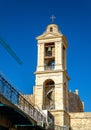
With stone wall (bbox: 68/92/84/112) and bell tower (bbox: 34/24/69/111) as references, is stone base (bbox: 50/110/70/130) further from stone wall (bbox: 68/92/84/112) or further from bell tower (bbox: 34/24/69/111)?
stone wall (bbox: 68/92/84/112)

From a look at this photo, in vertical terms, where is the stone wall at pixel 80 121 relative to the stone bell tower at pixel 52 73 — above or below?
below

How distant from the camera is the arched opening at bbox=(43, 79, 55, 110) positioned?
40.2 m

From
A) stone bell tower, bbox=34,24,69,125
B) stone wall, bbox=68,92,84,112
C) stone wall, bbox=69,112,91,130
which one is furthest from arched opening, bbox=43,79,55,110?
stone wall, bbox=68,92,84,112

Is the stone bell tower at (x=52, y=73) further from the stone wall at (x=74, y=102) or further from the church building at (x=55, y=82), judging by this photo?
the stone wall at (x=74, y=102)

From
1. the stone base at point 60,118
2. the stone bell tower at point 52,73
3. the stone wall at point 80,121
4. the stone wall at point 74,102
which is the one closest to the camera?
the stone base at point 60,118

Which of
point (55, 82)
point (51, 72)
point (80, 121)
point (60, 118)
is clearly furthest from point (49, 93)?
point (80, 121)

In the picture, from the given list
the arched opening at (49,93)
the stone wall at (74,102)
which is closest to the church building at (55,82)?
the arched opening at (49,93)

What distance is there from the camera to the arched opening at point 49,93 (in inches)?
1584

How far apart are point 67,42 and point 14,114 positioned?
2854cm

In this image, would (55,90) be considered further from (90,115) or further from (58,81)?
(90,115)

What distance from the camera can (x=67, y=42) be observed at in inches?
1757

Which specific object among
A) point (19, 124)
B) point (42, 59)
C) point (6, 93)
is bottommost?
point (19, 124)

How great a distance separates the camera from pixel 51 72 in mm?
40094

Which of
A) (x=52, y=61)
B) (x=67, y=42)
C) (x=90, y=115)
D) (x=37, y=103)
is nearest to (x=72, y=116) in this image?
(x=90, y=115)
